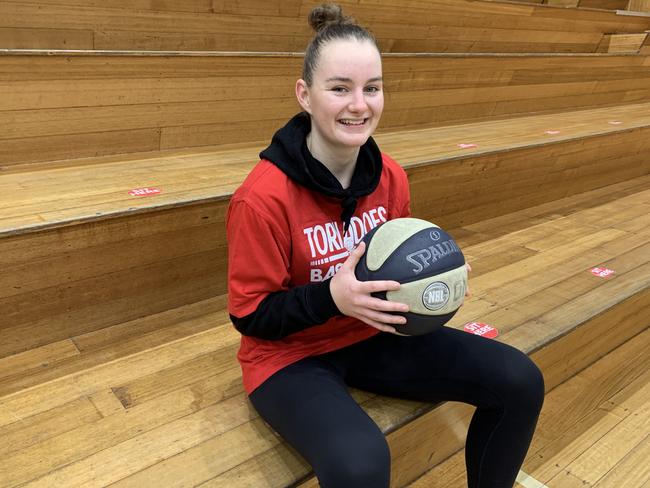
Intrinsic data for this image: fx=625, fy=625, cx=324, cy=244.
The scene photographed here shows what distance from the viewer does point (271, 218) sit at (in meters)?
0.94

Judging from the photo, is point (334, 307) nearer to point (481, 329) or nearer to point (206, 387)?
point (206, 387)

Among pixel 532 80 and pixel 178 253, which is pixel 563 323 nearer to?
pixel 178 253

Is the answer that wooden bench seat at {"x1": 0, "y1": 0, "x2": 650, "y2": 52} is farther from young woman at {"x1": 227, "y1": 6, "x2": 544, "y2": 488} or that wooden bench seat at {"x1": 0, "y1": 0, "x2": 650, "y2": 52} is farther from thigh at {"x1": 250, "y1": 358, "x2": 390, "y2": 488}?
thigh at {"x1": 250, "y1": 358, "x2": 390, "y2": 488}

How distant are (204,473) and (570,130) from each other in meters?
2.39

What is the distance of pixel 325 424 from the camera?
33.5 inches

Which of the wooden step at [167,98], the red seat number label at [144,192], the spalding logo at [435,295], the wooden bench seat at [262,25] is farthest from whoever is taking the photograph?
the wooden bench seat at [262,25]

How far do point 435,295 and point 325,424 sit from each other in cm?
24

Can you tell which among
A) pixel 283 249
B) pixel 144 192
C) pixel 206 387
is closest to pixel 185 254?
pixel 144 192

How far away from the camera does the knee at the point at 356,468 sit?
2.60 feet

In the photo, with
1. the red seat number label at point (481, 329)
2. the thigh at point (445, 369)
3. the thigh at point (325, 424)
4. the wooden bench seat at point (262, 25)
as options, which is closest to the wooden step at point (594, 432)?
the red seat number label at point (481, 329)

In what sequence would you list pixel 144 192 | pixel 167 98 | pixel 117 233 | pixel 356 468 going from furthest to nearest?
pixel 167 98 < pixel 144 192 < pixel 117 233 < pixel 356 468

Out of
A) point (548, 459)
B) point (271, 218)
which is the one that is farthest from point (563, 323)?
point (271, 218)

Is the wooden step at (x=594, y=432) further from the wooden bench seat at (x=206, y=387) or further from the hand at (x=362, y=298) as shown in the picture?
the hand at (x=362, y=298)

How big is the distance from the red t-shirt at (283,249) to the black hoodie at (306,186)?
2 centimetres
